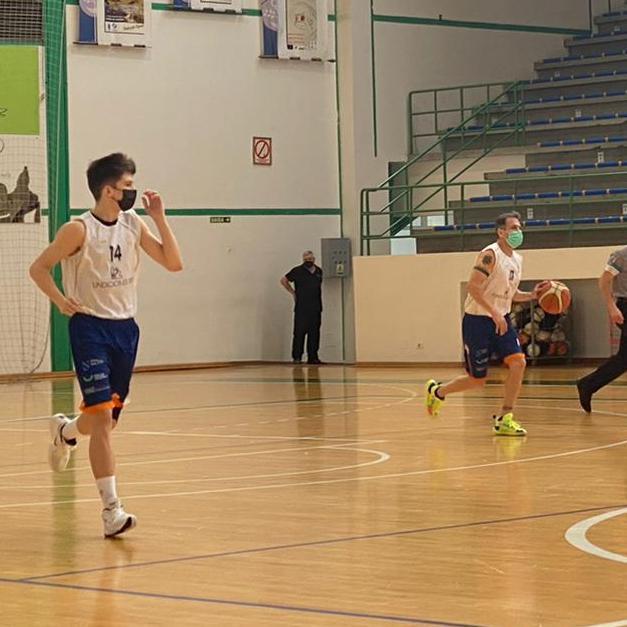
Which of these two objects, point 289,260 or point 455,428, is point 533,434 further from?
point 289,260

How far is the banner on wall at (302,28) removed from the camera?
27.8 meters

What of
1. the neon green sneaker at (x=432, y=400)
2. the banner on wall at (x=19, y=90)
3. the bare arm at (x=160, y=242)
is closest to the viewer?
the bare arm at (x=160, y=242)

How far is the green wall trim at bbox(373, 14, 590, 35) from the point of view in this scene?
28750 mm

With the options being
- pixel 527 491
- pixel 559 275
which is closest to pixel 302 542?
pixel 527 491

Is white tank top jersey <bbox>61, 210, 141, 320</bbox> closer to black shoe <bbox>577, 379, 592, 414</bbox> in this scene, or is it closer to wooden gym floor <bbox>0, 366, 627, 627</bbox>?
wooden gym floor <bbox>0, 366, 627, 627</bbox>

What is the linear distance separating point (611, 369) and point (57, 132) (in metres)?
13.0

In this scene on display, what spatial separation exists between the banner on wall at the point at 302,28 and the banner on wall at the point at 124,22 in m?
2.69

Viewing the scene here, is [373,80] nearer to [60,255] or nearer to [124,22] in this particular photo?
[124,22]

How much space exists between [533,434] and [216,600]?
733 centimetres

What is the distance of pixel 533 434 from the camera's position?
13219mm

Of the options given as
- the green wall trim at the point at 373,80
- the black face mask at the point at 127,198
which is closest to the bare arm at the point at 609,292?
the black face mask at the point at 127,198

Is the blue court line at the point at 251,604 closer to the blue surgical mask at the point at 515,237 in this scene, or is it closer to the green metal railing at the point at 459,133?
the blue surgical mask at the point at 515,237

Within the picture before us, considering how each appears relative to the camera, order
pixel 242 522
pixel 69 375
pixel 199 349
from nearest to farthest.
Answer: pixel 242 522
pixel 69 375
pixel 199 349

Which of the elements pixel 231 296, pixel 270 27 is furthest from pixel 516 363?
pixel 270 27
